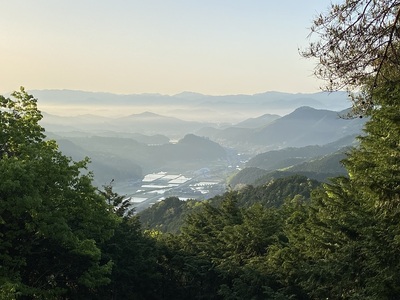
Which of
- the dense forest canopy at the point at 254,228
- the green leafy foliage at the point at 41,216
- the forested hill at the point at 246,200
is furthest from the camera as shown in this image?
the forested hill at the point at 246,200

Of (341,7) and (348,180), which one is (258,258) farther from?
(341,7)

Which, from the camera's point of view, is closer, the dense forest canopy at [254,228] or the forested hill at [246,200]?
the dense forest canopy at [254,228]

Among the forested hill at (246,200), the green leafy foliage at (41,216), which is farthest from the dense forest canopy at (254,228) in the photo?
the forested hill at (246,200)

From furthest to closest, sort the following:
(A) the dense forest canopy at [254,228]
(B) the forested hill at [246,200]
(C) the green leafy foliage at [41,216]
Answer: (B) the forested hill at [246,200] → (C) the green leafy foliage at [41,216] → (A) the dense forest canopy at [254,228]

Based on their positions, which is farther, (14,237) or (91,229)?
(91,229)

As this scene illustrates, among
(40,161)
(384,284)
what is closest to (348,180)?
(384,284)

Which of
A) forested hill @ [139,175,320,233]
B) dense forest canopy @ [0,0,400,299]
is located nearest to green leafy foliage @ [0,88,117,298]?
dense forest canopy @ [0,0,400,299]

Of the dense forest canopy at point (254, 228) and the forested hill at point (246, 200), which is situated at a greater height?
the dense forest canopy at point (254, 228)

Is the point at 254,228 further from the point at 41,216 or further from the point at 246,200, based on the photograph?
the point at 246,200

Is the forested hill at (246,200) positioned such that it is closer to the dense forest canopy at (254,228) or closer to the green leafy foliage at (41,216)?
the dense forest canopy at (254,228)
